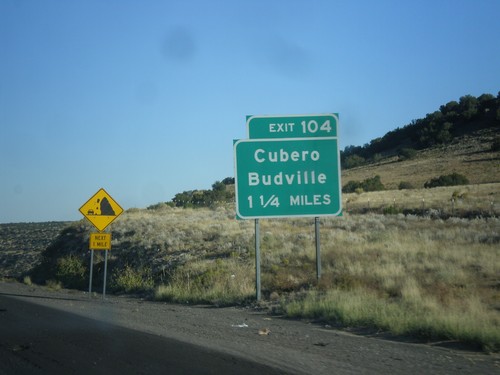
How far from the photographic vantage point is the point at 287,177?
1761 cm

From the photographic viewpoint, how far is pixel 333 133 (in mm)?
17750

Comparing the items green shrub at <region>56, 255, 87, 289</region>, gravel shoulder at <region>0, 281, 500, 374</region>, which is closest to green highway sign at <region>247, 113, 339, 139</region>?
gravel shoulder at <region>0, 281, 500, 374</region>

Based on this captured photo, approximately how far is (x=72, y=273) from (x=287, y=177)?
636 inches

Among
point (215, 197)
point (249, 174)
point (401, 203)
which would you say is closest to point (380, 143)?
point (215, 197)

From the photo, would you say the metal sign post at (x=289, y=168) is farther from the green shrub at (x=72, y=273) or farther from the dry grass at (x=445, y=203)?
the dry grass at (x=445, y=203)

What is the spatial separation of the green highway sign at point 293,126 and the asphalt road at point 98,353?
7.75 metres

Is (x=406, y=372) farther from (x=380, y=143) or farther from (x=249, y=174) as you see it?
(x=380, y=143)

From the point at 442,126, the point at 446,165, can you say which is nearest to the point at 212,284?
the point at 446,165

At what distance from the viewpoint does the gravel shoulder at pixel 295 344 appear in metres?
8.30

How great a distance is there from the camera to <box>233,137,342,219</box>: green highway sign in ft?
57.3

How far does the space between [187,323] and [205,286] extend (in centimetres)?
683

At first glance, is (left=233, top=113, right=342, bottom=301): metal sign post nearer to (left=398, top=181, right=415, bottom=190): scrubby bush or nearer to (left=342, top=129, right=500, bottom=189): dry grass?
(left=342, top=129, right=500, bottom=189): dry grass

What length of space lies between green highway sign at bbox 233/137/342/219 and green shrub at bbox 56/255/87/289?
44.5ft

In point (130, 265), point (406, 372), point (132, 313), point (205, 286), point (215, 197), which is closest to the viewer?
point (406, 372)
